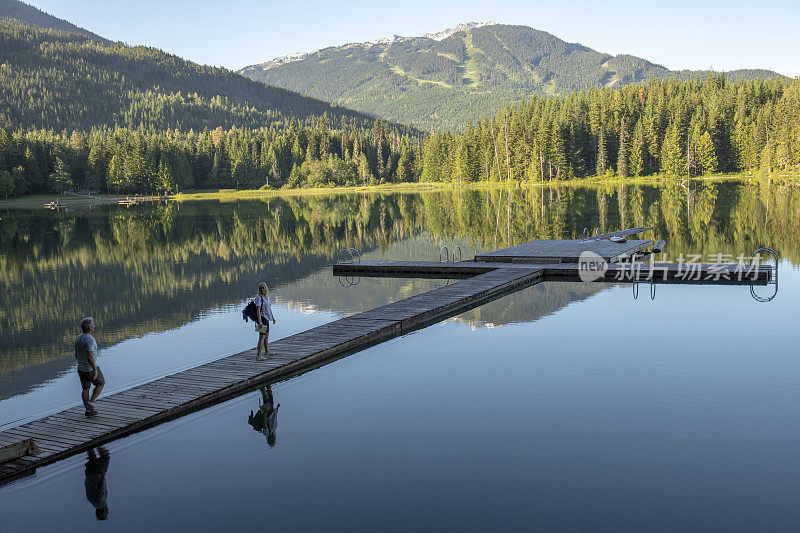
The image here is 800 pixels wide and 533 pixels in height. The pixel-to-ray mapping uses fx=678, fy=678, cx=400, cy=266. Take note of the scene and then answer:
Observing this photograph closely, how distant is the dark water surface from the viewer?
963 centimetres

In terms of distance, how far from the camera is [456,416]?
517 inches

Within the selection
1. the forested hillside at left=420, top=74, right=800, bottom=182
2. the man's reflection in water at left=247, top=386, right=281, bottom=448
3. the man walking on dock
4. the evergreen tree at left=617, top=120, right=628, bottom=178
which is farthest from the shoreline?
the man walking on dock

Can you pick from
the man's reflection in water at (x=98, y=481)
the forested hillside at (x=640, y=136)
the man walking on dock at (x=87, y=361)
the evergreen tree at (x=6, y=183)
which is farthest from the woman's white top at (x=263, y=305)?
the evergreen tree at (x=6, y=183)

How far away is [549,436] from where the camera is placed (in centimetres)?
1195

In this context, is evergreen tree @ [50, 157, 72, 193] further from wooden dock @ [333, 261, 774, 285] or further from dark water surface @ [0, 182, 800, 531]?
wooden dock @ [333, 261, 774, 285]

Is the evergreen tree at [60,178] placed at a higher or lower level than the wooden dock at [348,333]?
higher

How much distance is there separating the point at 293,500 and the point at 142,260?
34.3m

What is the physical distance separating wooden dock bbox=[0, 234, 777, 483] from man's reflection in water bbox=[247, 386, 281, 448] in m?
0.72

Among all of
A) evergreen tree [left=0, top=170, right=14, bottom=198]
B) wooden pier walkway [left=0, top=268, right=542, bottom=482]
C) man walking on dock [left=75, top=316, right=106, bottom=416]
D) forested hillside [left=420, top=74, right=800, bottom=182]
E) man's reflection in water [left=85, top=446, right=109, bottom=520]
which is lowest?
man's reflection in water [left=85, top=446, right=109, bottom=520]

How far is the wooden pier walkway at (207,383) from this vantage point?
1198 cm

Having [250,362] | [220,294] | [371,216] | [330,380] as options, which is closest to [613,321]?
[330,380]

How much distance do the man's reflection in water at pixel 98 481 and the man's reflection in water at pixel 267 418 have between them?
2.72 m

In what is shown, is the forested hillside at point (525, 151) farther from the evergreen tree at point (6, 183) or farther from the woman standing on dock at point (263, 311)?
the woman standing on dock at point (263, 311)

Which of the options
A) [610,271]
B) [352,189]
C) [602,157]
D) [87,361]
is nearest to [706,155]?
[602,157]
